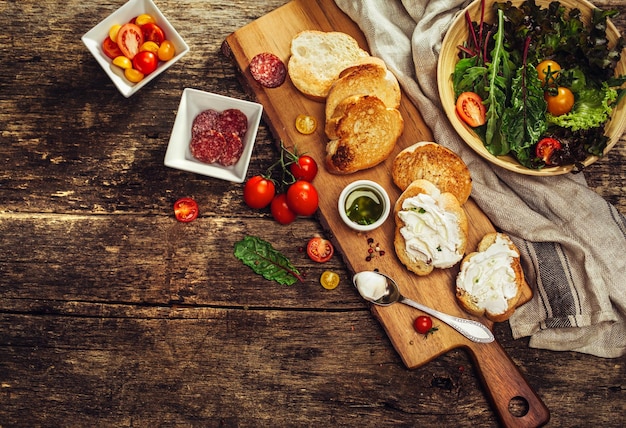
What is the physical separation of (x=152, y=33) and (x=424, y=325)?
213cm

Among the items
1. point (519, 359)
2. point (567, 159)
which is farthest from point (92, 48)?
point (519, 359)

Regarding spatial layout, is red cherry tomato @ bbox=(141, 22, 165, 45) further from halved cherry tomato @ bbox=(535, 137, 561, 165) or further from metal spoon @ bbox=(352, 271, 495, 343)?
halved cherry tomato @ bbox=(535, 137, 561, 165)

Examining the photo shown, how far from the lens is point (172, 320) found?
2961mm

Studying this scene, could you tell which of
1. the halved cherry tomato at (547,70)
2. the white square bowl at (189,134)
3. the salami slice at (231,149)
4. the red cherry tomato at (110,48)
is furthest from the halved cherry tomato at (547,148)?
the red cherry tomato at (110,48)

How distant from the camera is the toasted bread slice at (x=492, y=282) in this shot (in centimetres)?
271

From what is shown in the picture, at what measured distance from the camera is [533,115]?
2734mm

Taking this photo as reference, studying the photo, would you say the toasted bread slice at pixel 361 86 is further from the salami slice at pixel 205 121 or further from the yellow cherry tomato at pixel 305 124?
the salami slice at pixel 205 121

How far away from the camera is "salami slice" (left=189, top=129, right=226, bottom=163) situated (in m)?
2.79

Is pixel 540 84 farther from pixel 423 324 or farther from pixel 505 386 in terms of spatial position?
pixel 505 386

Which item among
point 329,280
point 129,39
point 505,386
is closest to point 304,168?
point 329,280

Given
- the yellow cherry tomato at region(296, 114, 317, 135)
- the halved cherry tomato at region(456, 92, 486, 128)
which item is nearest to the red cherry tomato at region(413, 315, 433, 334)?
the halved cherry tomato at region(456, 92, 486, 128)

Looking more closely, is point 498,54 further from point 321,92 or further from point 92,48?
point 92,48

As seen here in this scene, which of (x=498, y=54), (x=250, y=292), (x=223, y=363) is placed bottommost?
(x=223, y=363)

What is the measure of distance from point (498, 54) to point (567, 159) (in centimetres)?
65
